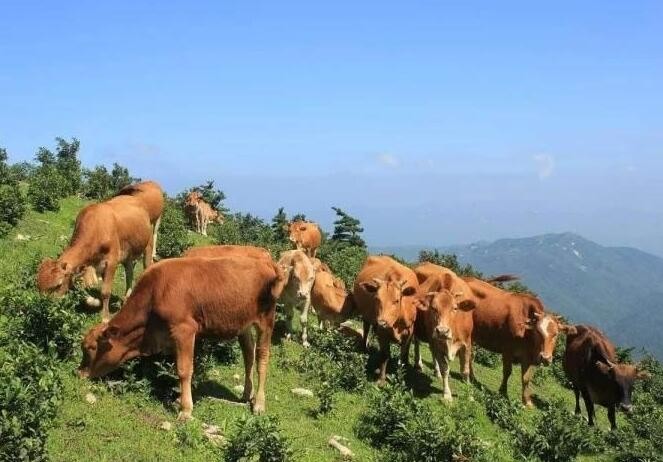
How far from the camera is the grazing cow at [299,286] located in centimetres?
1717

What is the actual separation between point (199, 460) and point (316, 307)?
386 inches

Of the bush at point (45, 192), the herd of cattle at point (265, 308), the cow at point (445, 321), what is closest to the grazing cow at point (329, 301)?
the herd of cattle at point (265, 308)

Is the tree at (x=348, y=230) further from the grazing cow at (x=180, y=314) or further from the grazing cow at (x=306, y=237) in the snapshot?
the grazing cow at (x=180, y=314)

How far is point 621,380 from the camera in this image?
17.0 meters

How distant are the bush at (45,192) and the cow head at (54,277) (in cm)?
1017

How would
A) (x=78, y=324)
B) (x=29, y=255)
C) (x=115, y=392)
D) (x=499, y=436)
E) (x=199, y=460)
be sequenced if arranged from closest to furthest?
(x=199, y=460) → (x=115, y=392) → (x=78, y=324) → (x=499, y=436) → (x=29, y=255)

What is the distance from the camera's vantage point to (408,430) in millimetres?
11203

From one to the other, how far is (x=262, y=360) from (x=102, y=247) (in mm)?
4512

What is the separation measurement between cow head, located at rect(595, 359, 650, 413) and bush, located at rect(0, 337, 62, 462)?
43.6ft

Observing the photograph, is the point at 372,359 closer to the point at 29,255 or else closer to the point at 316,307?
the point at 316,307

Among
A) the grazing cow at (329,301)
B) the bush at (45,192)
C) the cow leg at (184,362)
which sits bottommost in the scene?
the grazing cow at (329,301)

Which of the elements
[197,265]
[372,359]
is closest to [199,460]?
[197,265]

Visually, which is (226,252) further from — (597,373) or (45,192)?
(597,373)

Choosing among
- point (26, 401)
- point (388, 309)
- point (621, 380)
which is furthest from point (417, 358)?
point (26, 401)
